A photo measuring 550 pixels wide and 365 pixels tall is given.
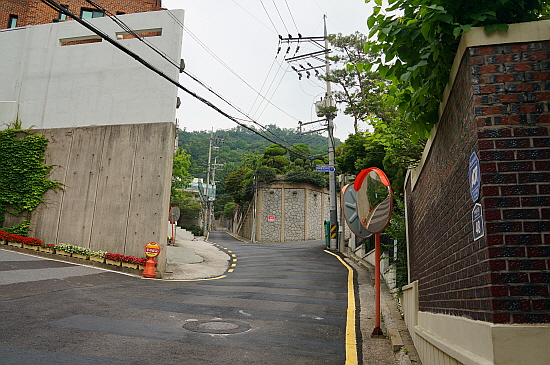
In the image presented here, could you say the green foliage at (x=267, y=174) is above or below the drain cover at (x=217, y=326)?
above

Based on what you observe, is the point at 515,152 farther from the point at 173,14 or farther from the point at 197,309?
the point at 173,14

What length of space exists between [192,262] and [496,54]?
17.2 m

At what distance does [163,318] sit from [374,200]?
178 inches

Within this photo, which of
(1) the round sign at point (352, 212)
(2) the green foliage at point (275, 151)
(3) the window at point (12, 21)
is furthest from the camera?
(2) the green foliage at point (275, 151)

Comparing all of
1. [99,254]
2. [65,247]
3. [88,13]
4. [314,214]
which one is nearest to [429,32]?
[99,254]

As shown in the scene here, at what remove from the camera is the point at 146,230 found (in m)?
15.8

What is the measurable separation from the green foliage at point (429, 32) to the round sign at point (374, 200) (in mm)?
2917

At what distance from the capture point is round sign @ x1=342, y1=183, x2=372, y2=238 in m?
7.91

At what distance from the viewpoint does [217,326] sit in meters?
7.55

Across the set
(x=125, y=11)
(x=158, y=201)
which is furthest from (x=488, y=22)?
(x=125, y=11)

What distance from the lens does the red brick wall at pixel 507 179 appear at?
2707 millimetres

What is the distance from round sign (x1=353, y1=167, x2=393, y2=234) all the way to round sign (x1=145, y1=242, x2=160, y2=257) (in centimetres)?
928

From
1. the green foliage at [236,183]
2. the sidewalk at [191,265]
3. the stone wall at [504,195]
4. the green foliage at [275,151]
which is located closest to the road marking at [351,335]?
the stone wall at [504,195]

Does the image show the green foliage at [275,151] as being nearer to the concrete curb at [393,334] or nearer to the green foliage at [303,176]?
the green foliage at [303,176]
